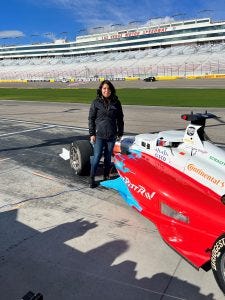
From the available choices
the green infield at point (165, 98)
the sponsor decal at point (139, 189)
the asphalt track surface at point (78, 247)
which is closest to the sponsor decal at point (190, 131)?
the sponsor decal at point (139, 189)

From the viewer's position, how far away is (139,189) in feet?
16.1

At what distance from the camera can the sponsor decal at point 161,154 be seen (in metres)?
5.39

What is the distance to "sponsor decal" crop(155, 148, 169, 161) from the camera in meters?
5.39

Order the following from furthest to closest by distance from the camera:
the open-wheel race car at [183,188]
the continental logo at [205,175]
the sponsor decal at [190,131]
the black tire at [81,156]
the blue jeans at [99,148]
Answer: the black tire at [81,156]
the blue jeans at [99,148]
the sponsor decal at [190,131]
the continental logo at [205,175]
the open-wheel race car at [183,188]

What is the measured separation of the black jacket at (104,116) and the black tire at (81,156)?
81cm

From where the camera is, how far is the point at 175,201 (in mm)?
4164

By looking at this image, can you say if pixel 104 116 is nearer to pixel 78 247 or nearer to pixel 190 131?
pixel 190 131

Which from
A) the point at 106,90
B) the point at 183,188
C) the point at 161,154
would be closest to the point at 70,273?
the point at 183,188

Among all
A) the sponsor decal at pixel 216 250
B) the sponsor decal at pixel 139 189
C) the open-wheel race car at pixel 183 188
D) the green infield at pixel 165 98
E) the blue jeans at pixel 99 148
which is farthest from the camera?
the green infield at pixel 165 98

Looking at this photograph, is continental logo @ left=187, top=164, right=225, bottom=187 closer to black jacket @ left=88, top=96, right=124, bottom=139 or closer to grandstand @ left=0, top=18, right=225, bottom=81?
black jacket @ left=88, top=96, right=124, bottom=139

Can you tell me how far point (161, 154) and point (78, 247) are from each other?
1.95m

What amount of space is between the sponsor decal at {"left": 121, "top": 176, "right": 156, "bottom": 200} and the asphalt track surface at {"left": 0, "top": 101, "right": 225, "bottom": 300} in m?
0.48

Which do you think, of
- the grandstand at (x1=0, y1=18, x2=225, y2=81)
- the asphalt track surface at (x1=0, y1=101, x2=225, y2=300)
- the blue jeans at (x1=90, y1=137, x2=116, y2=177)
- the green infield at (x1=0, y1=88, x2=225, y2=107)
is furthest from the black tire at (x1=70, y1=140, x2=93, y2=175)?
the grandstand at (x1=0, y1=18, x2=225, y2=81)

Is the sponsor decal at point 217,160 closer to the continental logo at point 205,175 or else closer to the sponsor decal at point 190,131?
the continental logo at point 205,175
